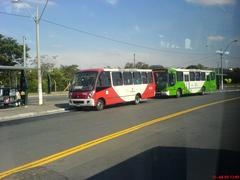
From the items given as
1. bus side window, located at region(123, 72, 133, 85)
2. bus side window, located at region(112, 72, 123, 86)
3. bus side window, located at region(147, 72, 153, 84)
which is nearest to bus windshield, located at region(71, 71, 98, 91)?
bus side window, located at region(112, 72, 123, 86)

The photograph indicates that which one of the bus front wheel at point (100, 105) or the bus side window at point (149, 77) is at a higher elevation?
the bus side window at point (149, 77)

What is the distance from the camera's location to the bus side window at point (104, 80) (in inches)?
822

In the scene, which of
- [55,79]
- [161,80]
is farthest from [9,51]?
[161,80]

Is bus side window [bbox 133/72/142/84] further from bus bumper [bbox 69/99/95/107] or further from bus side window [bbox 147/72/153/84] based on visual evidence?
bus bumper [bbox 69/99/95/107]

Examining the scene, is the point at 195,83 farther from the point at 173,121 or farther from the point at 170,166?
the point at 170,166

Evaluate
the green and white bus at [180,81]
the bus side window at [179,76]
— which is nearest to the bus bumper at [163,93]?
the green and white bus at [180,81]

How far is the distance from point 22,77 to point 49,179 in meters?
18.0

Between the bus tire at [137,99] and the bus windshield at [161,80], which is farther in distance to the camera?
the bus windshield at [161,80]

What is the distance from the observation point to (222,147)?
28.1 feet

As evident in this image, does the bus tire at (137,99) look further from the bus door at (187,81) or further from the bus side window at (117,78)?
the bus door at (187,81)

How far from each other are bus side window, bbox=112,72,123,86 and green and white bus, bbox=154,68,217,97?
301 inches

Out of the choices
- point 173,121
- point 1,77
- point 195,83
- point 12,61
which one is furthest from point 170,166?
point 12,61

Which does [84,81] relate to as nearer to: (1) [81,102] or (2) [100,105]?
(1) [81,102]

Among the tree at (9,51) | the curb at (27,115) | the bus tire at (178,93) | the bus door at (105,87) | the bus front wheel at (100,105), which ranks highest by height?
the tree at (9,51)
